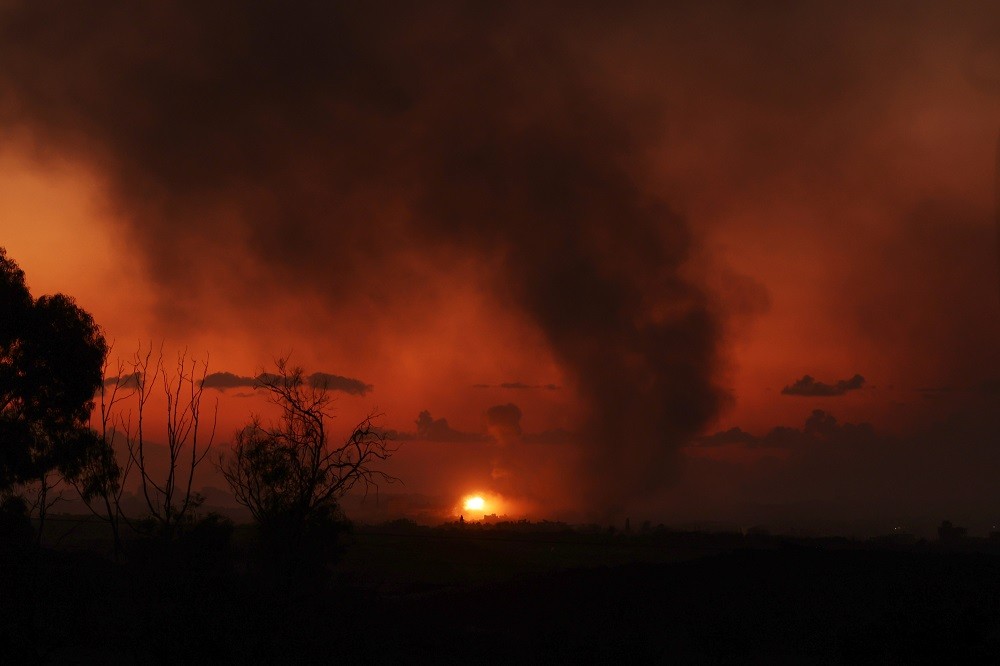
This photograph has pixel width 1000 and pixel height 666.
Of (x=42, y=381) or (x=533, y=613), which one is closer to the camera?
(x=42, y=381)

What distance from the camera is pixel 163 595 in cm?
2214

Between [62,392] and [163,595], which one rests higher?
[62,392]

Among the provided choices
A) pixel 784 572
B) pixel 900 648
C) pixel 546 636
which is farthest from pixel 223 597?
pixel 784 572

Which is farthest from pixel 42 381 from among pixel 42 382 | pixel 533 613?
pixel 533 613

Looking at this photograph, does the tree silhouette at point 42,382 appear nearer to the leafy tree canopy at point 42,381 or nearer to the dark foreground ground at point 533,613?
the leafy tree canopy at point 42,381

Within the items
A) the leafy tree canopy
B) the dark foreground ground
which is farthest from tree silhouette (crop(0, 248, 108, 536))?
the dark foreground ground

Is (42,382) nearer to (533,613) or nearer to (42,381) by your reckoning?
(42,381)

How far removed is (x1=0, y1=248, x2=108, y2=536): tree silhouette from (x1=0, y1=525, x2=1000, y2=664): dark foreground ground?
A: 16.5 ft

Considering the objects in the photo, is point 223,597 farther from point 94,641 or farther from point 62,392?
point 62,392

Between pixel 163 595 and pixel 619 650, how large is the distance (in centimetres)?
1512

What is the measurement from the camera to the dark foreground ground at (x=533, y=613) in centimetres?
2389

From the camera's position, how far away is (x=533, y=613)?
145 feet

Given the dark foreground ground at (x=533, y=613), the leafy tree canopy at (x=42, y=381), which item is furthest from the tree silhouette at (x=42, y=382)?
the dark foreground ground at (x=533, y=613)

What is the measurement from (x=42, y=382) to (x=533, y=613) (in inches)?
1084
